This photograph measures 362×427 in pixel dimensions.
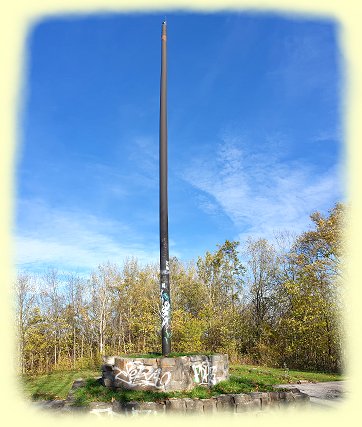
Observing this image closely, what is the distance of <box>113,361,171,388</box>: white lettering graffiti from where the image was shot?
299 inches

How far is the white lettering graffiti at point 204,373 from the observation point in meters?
7.98

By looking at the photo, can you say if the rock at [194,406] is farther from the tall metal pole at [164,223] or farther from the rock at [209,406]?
the tall metal pole at [164,223]

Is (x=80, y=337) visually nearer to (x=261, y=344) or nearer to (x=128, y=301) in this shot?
(x=128, y=301)

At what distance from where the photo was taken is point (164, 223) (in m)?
8.86

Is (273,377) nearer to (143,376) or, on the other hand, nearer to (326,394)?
(326,394)

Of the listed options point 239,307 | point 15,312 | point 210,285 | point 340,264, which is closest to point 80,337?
point 15,312

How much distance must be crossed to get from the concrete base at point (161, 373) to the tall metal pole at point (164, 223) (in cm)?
65

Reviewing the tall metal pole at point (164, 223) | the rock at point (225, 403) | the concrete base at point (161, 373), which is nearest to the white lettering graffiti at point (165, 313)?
the tall metal pole at point (164, 223)

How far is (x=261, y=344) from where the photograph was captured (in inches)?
824

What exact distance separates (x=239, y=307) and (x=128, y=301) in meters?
8.24

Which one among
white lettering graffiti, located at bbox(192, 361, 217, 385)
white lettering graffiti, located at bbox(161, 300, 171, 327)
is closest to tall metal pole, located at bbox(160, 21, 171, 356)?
white lettering graffiti, located at bbox(161, 300, 171, 327)

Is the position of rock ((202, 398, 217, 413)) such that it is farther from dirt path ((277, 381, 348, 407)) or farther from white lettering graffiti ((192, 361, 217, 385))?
dirt path ((277, 381, 348, 407))

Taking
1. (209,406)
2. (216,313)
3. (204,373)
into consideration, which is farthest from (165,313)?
(216,313)

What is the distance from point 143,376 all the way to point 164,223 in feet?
12.2
